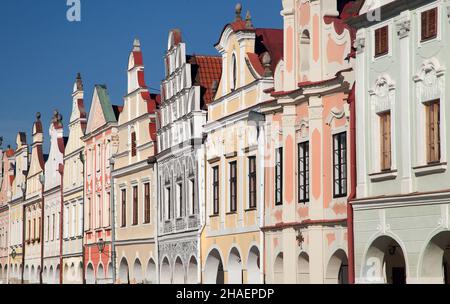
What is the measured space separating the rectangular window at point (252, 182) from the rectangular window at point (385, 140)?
33.5ft

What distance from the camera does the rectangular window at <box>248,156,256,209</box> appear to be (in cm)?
3625

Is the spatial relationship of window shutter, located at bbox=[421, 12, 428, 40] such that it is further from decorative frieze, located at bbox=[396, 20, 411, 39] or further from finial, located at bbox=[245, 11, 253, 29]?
finial, located at bbox=[245, 11, 253, 29]

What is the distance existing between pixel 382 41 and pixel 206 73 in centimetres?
1938

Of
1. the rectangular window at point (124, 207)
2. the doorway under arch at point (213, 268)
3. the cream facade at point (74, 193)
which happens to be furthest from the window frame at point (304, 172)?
the cream facade at point (74, 193)

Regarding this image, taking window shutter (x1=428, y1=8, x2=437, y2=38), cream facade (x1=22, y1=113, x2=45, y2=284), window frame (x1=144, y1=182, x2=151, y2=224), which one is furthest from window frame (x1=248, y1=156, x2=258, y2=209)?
cream facade (x1=22, y1=113, x2=45, y2=284)

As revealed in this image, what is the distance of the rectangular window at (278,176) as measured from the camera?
33812 millimetres

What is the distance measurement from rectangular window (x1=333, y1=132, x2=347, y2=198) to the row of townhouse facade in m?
0.06

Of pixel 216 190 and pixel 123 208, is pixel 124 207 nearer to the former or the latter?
pixel 123 208

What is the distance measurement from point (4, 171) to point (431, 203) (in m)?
66.4

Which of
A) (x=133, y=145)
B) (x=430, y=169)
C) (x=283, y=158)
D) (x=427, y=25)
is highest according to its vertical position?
(x=133, y=145)

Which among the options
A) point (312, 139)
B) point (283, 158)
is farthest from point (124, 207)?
point (312, 139)

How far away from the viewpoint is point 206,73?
45062 millimetres
